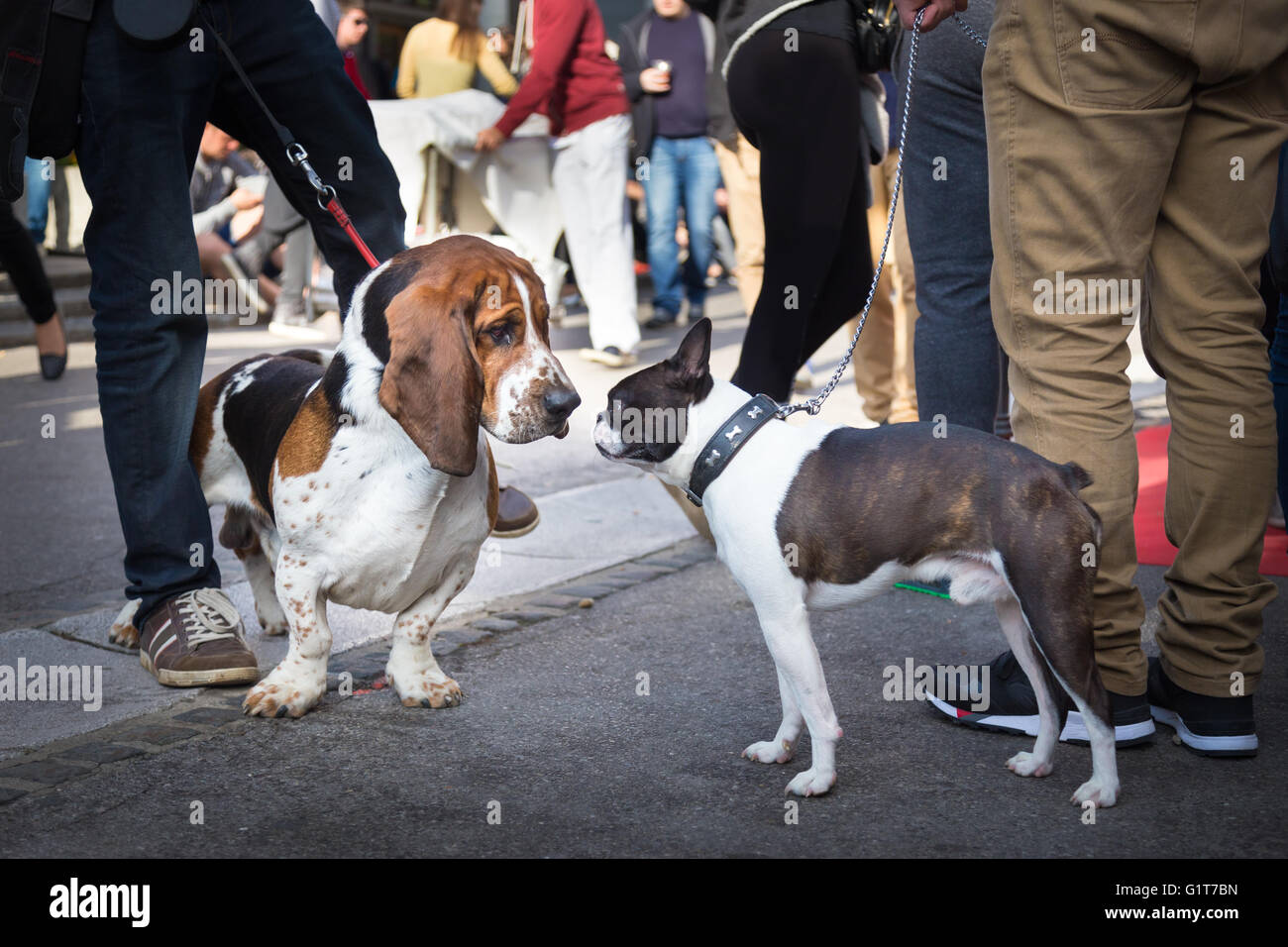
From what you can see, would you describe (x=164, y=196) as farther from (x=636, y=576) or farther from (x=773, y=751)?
(x=773, y=751)

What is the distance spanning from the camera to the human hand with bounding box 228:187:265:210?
11.3m

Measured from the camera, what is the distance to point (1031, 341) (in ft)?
9.61

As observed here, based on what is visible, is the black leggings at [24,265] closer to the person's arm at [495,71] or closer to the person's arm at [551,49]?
the person's arm at [551,49]

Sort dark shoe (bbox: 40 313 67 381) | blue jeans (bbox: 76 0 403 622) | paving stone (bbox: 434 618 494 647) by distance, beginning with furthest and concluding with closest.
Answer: dark shoe (bbox: 40 313 67 381)
paving stone (bbox: 434 618 494 647)
blue jeans (bbox: 76 0 403 622)

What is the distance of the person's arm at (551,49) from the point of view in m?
8.56

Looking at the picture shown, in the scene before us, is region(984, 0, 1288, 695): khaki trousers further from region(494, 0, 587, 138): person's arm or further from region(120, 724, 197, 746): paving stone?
region(494, 0, 587, 138): person's arm

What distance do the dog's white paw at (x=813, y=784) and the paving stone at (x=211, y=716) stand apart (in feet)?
4.33

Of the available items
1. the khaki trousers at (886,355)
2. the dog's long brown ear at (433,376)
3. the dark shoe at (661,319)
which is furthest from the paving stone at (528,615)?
the dark shoe at (661,319)

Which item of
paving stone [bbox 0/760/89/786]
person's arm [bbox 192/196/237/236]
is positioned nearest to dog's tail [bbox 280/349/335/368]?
paving stone [bbox 0/760/89/786]

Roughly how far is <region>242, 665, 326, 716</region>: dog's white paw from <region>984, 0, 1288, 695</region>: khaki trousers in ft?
5.69

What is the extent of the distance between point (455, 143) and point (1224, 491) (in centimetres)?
736

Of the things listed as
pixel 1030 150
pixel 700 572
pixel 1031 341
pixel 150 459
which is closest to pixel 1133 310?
pixel 1031 341

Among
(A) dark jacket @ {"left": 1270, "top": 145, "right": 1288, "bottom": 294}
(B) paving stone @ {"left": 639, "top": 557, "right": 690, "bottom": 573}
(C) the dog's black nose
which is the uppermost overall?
(A) dark jacket @ {"left": 1270, "top": 145, "right": 1288, "bottom": 294}

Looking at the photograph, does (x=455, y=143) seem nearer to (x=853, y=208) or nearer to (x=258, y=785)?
(x=853, y=208)
